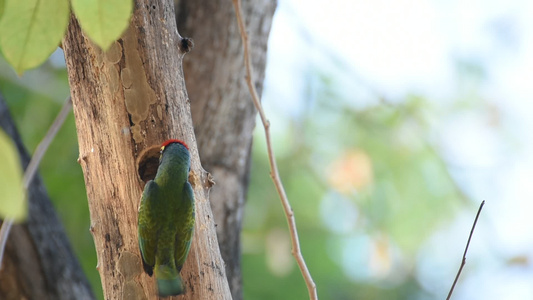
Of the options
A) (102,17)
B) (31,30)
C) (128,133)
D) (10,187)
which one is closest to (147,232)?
(128,133)

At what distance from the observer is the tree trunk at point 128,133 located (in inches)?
74.2

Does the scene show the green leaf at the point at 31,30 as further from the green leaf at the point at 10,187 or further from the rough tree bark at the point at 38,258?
→ the rough tree bark at the point at 38,258

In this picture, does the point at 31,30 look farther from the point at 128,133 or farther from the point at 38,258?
the point at 38,258

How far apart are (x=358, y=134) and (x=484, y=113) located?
1.19 metres

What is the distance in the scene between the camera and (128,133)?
76.2 inches

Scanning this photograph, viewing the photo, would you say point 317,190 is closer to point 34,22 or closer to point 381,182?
point 381,182

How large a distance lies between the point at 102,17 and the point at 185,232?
84 centimetres

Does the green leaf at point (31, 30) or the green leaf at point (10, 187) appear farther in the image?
the green leaf at point (31, 30)

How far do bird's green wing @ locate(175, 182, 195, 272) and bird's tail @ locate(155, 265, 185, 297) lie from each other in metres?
0.04

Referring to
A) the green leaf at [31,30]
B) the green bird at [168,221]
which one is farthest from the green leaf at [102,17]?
the green bird at [168,221]

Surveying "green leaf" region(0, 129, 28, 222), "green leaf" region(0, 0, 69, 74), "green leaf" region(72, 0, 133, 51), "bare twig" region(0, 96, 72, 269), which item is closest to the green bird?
"bare twig" region(0, 96, 72, 269)

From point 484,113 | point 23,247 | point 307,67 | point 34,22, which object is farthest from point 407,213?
point 34,22

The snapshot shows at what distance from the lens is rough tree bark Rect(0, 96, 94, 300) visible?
Answer: 271 centimetres

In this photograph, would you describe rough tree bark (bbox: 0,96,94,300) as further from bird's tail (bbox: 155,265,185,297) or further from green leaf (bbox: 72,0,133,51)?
green leaf (bbox: 72,0,133,51)
